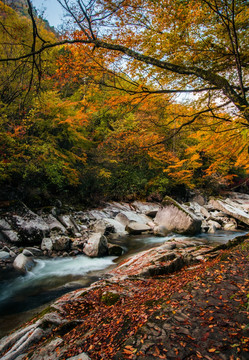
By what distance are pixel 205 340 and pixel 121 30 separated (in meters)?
4.82

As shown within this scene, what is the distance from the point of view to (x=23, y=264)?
638 centimetres

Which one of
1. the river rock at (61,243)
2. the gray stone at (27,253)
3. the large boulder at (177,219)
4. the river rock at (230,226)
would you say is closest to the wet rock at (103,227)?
the river rock at (61,243)

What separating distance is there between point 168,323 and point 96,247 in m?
5.77

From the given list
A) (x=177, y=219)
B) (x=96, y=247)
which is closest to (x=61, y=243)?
(x=96, y=247)

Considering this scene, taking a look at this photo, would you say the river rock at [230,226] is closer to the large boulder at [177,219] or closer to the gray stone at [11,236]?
the large boulder at [177,219]

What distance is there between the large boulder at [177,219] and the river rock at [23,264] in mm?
7614

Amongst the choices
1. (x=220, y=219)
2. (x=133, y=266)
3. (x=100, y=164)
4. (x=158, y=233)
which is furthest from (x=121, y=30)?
(x=220, y=219)

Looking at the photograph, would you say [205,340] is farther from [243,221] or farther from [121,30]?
[243,221]

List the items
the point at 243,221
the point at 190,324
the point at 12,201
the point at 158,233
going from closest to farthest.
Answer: the point at 190,324 → the point at 12,201 → the point at 158,233 → the point at 243,221

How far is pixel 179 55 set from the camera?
3.42 metres

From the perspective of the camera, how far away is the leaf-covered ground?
1.78 m

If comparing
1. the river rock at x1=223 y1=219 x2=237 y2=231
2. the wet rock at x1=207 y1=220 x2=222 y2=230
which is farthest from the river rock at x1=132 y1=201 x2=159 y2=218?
the river rock at x1=223 y1=219 x2=237 y2=231

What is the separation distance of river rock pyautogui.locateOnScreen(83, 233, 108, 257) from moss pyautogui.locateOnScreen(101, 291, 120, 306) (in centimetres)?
389

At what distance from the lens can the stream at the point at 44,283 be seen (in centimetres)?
430
